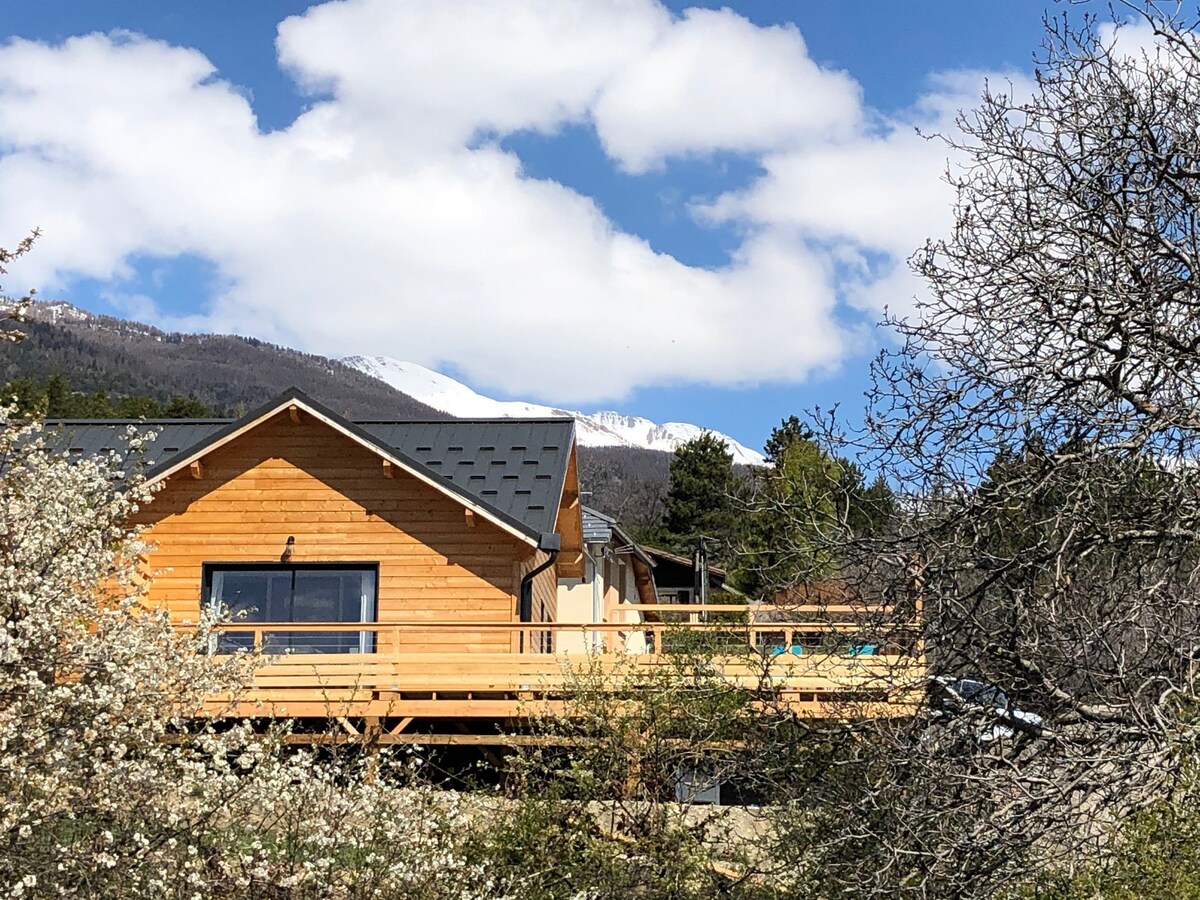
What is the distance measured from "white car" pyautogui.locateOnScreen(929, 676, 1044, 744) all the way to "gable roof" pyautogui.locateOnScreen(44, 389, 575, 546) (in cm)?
861

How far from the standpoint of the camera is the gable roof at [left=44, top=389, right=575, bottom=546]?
1511 centimetres

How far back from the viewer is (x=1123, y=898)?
7258 millimetres

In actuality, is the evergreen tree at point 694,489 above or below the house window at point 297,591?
above

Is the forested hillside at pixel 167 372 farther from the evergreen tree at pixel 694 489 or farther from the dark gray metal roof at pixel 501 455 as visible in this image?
the dark gray metal roof at pixel 501 455

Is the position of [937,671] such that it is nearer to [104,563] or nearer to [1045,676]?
[1045,676]

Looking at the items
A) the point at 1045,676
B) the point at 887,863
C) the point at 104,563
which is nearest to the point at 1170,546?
the point at 1045,676

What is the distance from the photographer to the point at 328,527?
15688 millimetres

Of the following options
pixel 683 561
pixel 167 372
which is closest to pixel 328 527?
pixel 683 561

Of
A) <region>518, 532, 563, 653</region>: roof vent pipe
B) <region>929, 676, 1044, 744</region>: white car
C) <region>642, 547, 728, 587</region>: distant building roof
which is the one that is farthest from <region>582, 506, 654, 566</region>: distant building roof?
<region>929, 676, 1044, 744</region>: white car

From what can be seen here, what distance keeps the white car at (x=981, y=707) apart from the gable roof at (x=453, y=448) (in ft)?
28.3

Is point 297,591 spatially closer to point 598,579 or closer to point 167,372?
point 598,579

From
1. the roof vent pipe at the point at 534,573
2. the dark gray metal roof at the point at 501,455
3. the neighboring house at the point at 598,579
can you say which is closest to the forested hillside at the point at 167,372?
the neighboring house at the point at 598,579

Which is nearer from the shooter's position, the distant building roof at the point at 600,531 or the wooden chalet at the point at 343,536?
Result: the wooden chalet at the point at 343,536

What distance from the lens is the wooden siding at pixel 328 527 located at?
15344mm
